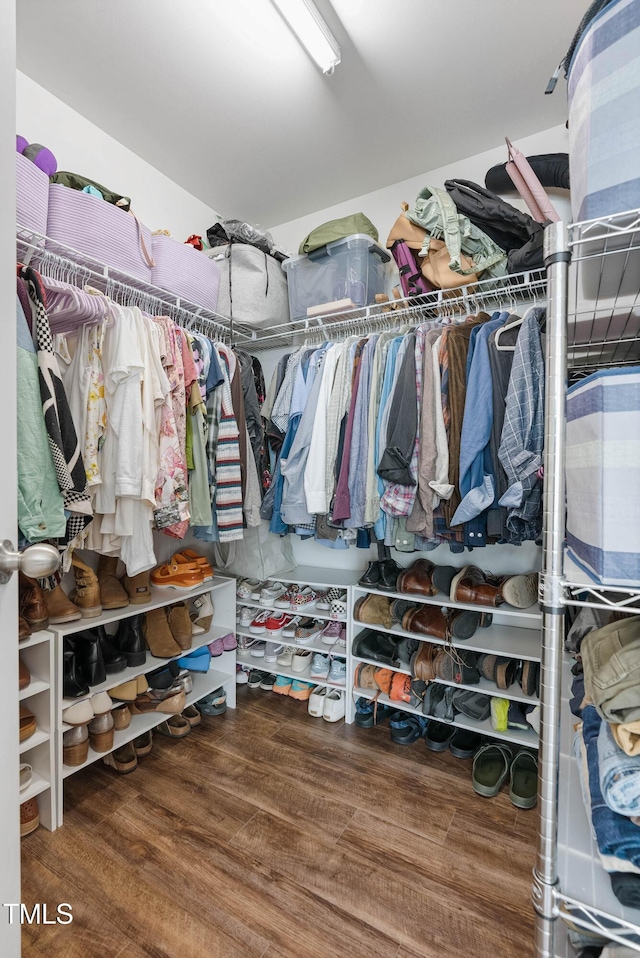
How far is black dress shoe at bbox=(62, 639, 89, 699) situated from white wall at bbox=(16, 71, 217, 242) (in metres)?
1.91

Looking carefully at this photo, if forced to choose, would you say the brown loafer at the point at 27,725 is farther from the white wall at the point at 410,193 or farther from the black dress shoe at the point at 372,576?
the white wall at the point at 410,193

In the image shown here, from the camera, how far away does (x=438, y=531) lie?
1.63m

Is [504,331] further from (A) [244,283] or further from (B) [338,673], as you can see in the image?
(B) [338,673]

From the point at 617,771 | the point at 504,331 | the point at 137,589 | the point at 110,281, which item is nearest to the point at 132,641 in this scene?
the point at 137,589

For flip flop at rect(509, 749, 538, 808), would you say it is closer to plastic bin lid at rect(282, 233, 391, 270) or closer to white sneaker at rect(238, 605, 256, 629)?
white sneaker at rect(238, 605, 256, 629)

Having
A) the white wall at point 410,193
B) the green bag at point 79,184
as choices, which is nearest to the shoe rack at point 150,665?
the green bag at point 79,184

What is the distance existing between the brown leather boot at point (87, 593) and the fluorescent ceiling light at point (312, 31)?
1.90 meters

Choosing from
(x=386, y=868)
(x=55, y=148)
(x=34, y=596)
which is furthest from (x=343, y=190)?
(x=386, y=868)

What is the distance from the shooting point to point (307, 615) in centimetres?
226

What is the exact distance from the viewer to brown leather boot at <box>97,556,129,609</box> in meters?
1.74

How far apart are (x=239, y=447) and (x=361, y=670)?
1159 millimetres

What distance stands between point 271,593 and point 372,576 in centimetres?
60

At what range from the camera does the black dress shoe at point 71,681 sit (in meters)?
1.53

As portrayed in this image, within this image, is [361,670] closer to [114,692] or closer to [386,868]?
[386,868]
